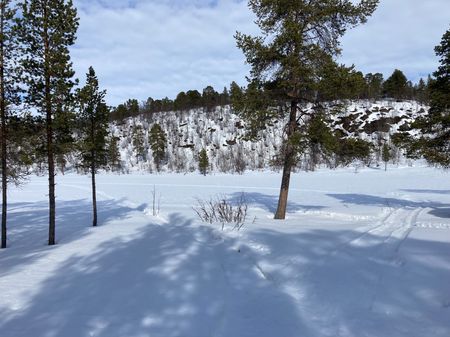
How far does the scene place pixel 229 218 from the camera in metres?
12.8

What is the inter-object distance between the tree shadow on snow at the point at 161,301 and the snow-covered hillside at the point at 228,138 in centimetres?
5753

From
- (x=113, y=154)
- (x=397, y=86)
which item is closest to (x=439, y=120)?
(x=113, y=154)

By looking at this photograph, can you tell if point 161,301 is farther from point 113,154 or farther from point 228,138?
point 228,138

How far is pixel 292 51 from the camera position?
12305 millimetres

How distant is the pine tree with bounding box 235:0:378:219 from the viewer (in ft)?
39.2

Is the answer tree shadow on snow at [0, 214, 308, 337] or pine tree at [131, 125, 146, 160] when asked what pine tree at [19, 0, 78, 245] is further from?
pine tree at [131, 125, 146, 160]

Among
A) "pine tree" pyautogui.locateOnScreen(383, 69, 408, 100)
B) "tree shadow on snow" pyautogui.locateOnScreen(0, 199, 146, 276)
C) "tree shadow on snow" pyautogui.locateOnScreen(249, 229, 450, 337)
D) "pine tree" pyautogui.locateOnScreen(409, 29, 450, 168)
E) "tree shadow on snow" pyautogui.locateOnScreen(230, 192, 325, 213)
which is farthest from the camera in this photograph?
"pine tree" pyautogui.locateOnScreen(383, 69, 408, 100)

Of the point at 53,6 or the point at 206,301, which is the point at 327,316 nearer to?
the point at 206,301

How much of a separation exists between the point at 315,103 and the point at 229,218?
5586 mm

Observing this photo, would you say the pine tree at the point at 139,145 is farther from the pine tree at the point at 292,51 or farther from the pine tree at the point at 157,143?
the pine tree at the point at 292,51

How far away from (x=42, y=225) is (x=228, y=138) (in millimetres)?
67315

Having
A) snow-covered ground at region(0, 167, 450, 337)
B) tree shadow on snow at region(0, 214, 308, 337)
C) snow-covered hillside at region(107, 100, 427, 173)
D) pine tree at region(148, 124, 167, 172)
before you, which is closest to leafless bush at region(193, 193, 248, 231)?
snow-covered ground at region(0, 167, 450, 337)

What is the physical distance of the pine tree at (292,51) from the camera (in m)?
11.9

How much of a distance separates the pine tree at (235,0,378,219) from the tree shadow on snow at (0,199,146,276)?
9.26 meters
